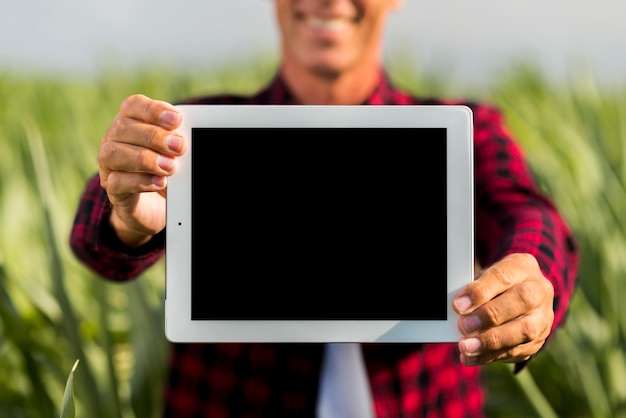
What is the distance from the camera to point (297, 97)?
924 mm

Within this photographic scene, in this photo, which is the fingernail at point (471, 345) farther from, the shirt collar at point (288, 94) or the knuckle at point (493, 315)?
the shirt collar at point (288, 94)

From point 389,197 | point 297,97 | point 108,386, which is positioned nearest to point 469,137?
point 389,197

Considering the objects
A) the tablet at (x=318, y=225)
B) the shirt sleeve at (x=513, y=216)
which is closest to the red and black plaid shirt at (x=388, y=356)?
the shirt sleeve at (x=513, y=216)

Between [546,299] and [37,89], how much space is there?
2863 millimetres

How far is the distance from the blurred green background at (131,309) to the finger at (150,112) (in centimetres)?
30

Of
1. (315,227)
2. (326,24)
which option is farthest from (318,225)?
(326,24)

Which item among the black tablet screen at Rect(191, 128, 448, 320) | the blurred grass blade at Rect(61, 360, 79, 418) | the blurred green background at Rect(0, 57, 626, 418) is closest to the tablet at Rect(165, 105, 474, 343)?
the black tablet screen at Rect(191, 128, 448, 320)

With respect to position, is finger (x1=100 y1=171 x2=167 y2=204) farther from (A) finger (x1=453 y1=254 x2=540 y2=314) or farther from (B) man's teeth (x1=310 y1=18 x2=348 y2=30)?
(B) man's teeth (x1=310 y1=18 x2=348 y2=30)

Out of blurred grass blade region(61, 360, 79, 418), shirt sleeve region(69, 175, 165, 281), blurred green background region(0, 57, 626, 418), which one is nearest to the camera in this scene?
blurred grass blade region(61, 360, 79, 418)

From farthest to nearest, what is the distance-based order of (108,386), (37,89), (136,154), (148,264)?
(37,89) < (108,386) < (148,264) < (136,154)

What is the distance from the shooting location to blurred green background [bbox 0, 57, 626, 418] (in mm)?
849

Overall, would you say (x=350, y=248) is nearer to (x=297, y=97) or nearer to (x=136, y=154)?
(x=136, y=154)

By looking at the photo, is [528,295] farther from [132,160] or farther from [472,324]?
[132,160]

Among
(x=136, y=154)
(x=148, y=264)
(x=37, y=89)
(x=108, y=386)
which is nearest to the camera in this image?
(x=136, y=154)
